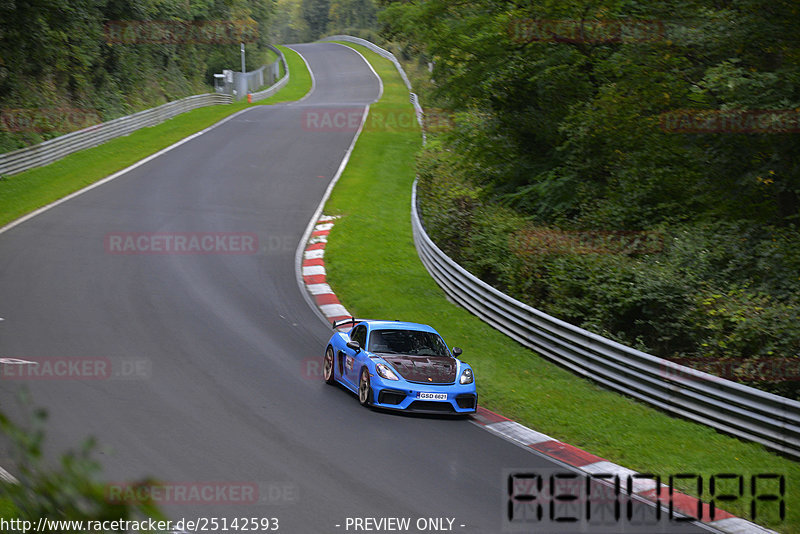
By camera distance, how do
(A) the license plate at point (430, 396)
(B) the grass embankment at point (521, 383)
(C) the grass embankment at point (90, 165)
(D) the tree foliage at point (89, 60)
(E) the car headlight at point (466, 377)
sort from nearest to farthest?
(B) the grass embankment at point (521, 383)
(A) the license plate at point (430, 396)
(E) the car headlight at point (466, 377)
(C) the grass embankment at point (90, 165)
(D) the tree foliage at point (89, 60)

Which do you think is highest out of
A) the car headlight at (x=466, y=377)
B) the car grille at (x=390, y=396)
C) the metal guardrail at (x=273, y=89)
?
the metal guardrail at (x=273, y=89)

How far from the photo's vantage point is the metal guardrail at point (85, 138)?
29.8 metres

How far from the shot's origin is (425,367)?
493 inches

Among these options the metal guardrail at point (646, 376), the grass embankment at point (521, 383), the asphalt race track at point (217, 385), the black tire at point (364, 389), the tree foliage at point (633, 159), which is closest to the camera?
the asphalt race track at point (217, 385)

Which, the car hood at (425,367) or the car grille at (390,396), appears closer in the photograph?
the car grille at (390,396)

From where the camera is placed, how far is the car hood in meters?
12.2

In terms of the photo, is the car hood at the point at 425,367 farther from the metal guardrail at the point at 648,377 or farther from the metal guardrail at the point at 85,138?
the metal guardrail at the point at 85,138

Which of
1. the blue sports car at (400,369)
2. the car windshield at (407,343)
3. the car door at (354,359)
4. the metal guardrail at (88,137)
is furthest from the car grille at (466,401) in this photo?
the metal guardrail at (88,137)

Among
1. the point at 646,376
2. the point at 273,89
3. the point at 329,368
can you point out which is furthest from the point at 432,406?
the point at 273,89

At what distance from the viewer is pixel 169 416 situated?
1100cm

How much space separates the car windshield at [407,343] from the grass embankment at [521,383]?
117 cm

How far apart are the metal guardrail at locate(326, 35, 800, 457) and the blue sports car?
8.57 ft

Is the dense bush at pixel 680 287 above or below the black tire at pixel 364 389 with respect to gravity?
above

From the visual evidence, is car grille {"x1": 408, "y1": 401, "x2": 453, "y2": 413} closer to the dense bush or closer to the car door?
the car door
